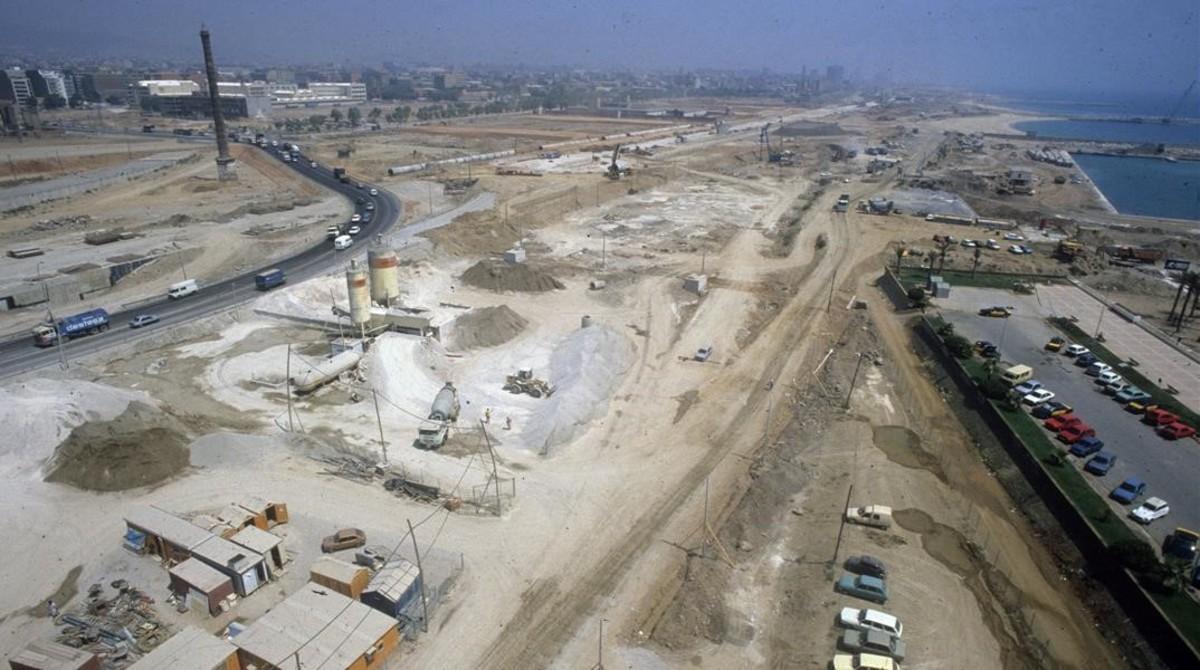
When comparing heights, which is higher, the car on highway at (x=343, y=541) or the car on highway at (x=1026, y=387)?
the car on highway at (x=1026, y=387)

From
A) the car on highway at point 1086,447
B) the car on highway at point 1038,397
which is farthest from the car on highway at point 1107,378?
the car on highway at point 1086,447

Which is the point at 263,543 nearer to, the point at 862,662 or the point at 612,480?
the point at 612,480

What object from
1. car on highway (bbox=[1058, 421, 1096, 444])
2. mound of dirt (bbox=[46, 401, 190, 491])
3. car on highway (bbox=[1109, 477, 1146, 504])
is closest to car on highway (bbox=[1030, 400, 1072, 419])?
car on highway (bbox=[1058, 421, 1096, 444])

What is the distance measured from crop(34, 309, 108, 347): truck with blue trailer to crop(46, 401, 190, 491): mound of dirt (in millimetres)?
14637

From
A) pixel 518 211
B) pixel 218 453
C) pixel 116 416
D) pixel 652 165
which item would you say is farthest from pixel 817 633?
pixel 652 165

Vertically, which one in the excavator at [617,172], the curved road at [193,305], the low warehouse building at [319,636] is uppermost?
the excavator at [617,172]

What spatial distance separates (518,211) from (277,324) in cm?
3907

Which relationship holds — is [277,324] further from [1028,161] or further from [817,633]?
[1028,161]

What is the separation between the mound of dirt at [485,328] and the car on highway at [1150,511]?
3568 cm

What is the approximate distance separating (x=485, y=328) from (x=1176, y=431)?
4024 centimetres

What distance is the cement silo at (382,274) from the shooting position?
157 feet

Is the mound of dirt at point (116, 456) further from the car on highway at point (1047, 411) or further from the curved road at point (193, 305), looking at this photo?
the car on highway at point (1047, 411)

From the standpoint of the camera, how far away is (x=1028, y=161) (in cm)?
14512

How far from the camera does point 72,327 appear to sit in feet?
141
